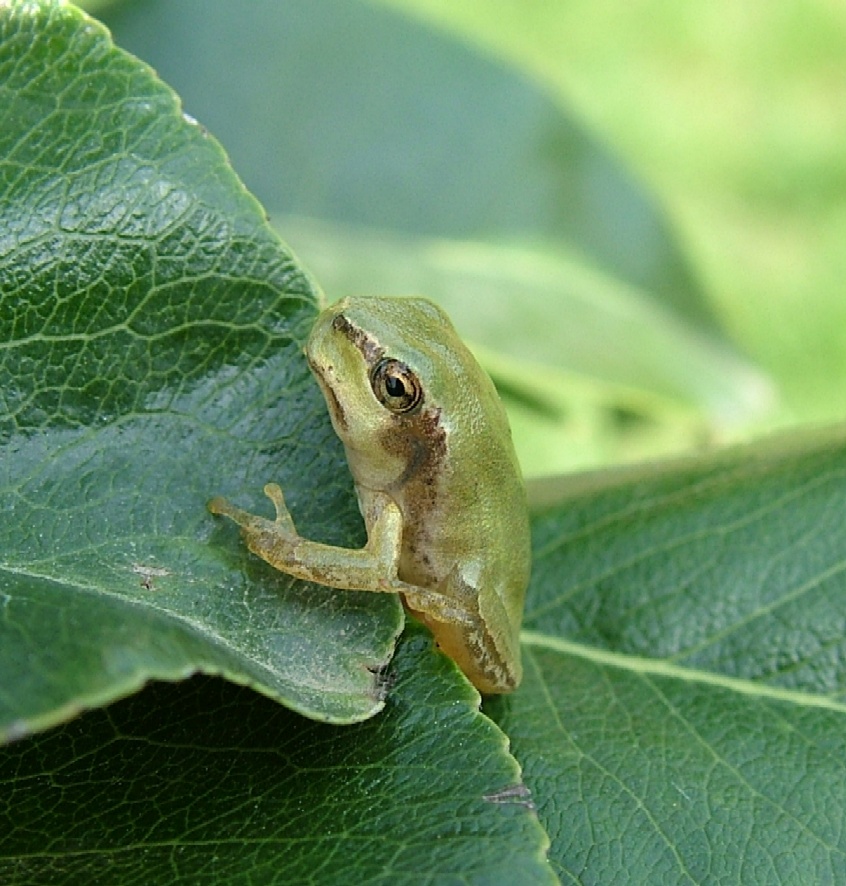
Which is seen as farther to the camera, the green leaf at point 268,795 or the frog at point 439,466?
the frog at point 439,466

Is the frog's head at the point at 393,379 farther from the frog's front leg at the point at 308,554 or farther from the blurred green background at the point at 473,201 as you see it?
the blurred green background at the point at 473,201

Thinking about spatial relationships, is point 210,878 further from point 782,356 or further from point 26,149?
point 782,356

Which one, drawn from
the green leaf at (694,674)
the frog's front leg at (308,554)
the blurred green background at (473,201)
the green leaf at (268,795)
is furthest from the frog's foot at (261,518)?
the blurred green background at (473,201)

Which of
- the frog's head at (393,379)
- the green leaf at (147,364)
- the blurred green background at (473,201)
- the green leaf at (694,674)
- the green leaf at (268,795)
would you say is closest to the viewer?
the green leaf at (268,795)

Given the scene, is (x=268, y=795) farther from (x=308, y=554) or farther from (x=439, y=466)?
(x=439, y=466)

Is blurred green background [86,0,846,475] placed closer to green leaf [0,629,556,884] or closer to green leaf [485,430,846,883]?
green leaf [485,430,846,883]

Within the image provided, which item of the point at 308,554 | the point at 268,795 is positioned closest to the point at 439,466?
the point at 308,554
